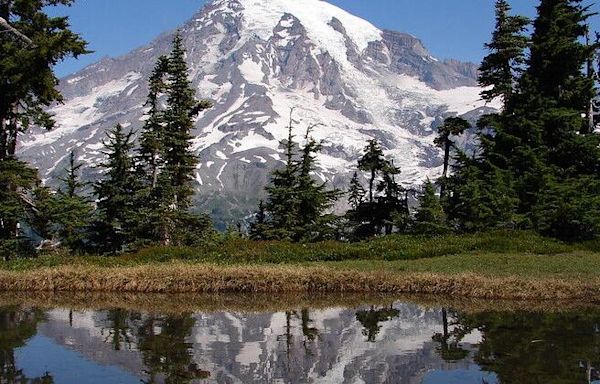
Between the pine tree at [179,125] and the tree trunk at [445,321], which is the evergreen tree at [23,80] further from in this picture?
the tree trunk at [445,321]

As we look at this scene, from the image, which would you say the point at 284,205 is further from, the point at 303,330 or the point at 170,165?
the point at 303,330

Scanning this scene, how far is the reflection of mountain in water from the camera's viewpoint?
14711mm

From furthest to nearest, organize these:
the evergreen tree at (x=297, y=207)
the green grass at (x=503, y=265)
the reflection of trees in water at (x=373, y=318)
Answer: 1. the evergreen tree at (x=297, y=207)
2. the green grass at (x=503, y=265)
3. the reflection of trees in water at (x=373, y=318)

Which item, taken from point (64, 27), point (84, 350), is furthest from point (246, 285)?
point (64, 27)

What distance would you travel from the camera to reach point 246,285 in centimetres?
2781

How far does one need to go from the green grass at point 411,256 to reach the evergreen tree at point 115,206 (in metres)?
9.71

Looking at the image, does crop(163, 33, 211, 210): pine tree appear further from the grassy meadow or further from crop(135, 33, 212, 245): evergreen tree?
the grassy meadow

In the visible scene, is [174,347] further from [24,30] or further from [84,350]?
[24,30]

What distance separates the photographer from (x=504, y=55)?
51.5 m

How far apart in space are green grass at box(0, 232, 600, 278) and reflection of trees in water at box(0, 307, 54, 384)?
8663mm

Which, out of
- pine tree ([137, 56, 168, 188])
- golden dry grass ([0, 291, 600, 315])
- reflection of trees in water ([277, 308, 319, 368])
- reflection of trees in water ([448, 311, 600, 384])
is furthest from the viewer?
pine tree ([137, 56, 168, 188])

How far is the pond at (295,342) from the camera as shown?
14445mm

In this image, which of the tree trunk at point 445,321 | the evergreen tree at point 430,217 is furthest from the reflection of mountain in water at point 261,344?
the evergreen tree at point 430,217

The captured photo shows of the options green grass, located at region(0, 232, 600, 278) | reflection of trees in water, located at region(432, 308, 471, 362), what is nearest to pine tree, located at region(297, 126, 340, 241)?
green grass, located at region(0, 232, 600, 278)
